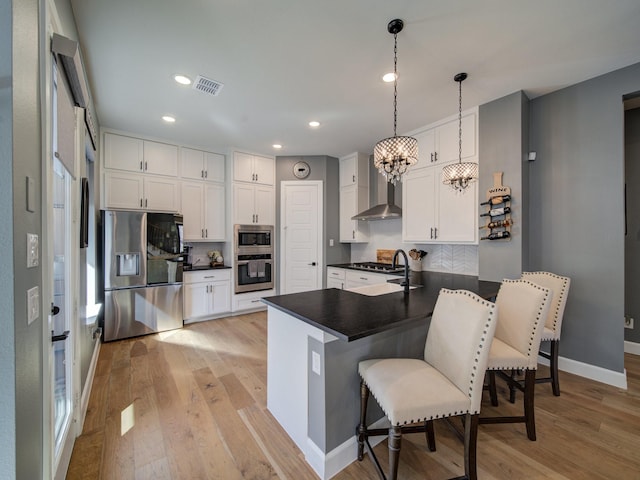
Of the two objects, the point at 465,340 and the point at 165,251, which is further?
the point at 165,251

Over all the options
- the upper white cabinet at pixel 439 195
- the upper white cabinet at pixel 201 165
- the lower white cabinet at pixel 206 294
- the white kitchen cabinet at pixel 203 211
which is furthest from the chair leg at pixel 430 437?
the upper white cabinet at pixel 201 165

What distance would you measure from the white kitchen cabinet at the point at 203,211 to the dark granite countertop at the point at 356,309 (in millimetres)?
2918

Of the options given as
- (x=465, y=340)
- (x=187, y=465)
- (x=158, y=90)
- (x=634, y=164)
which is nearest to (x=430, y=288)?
(x=465, y=340)

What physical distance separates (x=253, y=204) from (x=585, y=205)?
4191 mm

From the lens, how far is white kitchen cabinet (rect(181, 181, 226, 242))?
13.7 feet

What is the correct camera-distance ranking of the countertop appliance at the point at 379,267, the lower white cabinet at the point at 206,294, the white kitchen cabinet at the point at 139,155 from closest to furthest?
the white kitchen cabinet at the point at 139,155, the countertop appliance at the point at 379,267, the lower white cabinet at the point at 206,294

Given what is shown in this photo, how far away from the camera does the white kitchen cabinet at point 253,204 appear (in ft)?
14.4

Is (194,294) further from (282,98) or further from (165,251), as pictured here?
(282,98)

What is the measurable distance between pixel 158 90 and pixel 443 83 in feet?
9.14

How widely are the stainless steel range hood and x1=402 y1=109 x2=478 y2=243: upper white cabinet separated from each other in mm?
198

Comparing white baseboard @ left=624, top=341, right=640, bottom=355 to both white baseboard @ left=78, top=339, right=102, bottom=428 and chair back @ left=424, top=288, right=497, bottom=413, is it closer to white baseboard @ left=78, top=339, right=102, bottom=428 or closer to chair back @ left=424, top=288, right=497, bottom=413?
chair back @ left=424, top=288, right=497, bottom=413

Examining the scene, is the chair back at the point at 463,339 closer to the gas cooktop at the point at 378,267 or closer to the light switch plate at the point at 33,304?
the light switch plate at the point at 33,304

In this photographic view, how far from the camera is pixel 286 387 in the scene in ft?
5.85

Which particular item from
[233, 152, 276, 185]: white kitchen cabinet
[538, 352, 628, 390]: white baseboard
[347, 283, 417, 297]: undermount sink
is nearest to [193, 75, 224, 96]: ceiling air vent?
[233, 152, 276, 185]: white kitchen cabinet
